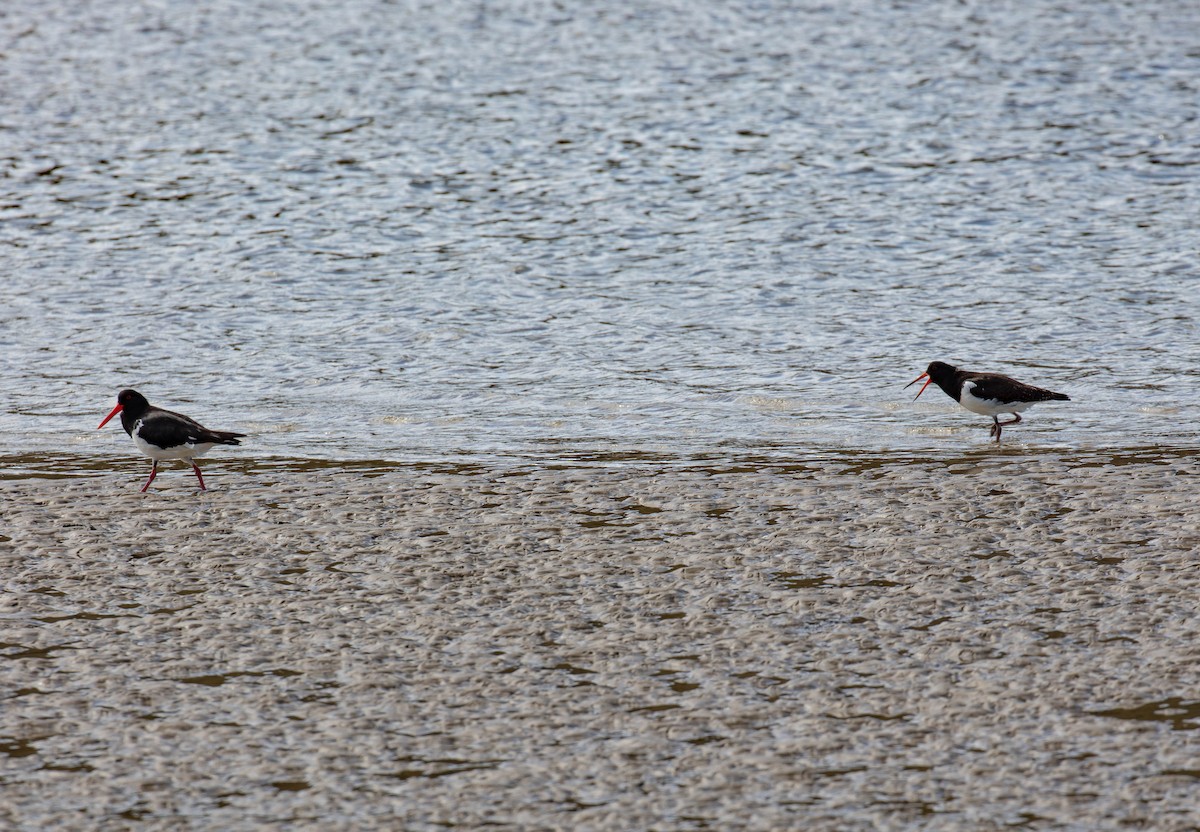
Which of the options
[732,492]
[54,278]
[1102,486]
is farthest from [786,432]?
[54,278]

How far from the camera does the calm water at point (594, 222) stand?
1303cm

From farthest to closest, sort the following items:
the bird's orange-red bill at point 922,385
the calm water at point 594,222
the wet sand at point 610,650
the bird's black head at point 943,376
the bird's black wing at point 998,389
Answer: the calm water at point 594,222, the bird's orange-red bill at point 922,385, the bird's black head at point 943,376, the bird's black wing at point 998,389, the wet sand at point 610,650

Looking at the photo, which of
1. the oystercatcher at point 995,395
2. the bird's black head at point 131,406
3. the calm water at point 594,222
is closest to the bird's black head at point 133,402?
the bird's black head at point 131,406

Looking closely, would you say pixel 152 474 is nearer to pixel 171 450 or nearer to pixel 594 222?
pixel 171 450

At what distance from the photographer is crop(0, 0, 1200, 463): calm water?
1303 cm

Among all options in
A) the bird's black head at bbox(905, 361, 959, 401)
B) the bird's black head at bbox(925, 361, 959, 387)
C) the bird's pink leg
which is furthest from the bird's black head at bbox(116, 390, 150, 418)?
the bird's black head at bbox(925, 361, 959, 387)

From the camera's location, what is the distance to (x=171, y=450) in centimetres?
1055

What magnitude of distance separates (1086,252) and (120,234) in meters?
12.1

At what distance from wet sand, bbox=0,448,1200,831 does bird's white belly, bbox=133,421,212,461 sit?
244 millimetres

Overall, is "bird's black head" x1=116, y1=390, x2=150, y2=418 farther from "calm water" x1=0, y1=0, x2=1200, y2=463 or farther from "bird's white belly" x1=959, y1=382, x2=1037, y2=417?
"bird's white belly" x1=959, y1=382, x2=1037, y2=417

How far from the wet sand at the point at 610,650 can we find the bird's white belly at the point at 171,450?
24cm

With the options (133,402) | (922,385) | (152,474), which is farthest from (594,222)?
(152,474)

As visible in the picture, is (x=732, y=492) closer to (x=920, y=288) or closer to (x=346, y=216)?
(x=920, y=288)

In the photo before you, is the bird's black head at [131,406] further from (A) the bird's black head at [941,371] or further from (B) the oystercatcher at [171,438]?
(A) the bird's black head at [941,371]
